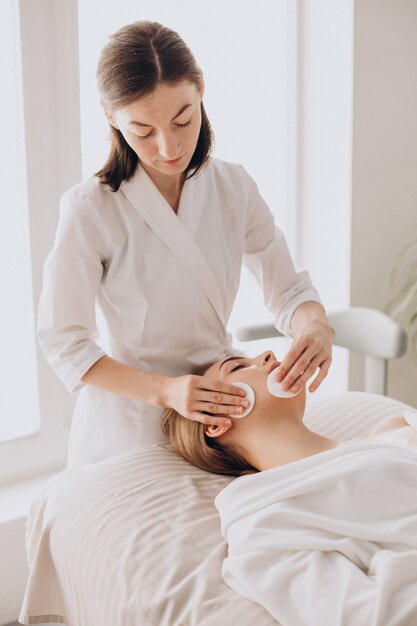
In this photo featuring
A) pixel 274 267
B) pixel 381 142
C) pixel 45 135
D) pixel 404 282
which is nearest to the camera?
pixel 274 267

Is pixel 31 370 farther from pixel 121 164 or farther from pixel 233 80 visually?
pixel 233 80

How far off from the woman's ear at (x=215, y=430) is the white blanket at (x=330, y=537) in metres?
0.16

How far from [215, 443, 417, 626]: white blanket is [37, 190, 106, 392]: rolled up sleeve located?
17.6 inches

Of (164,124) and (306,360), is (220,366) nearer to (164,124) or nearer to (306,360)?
(306,360)

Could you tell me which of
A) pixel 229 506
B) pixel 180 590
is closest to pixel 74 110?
pixel 229 506

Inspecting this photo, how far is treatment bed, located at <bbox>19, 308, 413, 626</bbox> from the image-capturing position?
125 centimetres

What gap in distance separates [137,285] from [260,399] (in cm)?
37

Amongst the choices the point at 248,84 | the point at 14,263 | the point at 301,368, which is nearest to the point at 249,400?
the point at 301,368

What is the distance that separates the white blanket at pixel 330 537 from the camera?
1.12 m

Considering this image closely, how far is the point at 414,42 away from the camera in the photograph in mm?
2723

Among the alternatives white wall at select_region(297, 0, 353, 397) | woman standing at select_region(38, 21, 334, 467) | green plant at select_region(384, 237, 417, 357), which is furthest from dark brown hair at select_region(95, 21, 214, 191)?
green plant at select_region(384, 237, 417, 357)

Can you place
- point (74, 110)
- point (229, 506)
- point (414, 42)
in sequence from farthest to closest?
point (414, 42) → point (74, 110) → point (229, 506)

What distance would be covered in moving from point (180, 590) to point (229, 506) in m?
0.20

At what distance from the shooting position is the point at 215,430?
1598 mm
